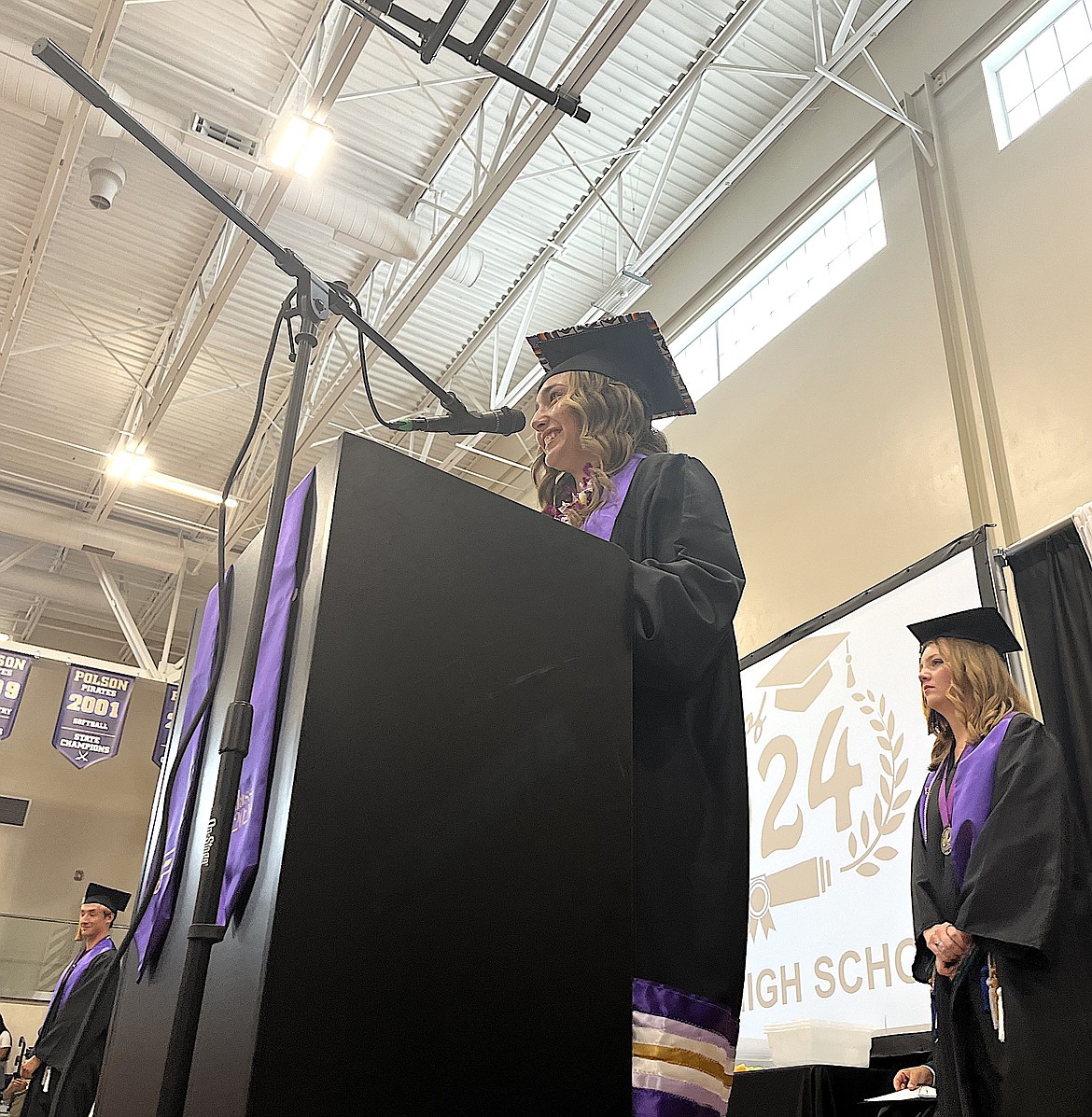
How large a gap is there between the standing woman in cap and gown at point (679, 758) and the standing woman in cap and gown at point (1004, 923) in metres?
1.88

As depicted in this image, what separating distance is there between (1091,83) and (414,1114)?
17.5 ft

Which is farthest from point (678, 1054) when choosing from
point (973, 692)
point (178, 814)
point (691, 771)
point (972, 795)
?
point (973, 692)

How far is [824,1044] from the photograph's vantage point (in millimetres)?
4094

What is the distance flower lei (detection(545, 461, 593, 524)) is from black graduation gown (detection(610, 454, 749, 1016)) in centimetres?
20

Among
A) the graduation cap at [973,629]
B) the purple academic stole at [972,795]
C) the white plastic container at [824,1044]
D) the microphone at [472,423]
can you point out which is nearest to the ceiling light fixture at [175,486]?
the white plastic container at [824,1044]

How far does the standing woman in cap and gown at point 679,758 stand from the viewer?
994 millimetres

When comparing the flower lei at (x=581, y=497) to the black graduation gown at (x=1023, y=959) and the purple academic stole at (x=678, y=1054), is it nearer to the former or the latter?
the purple academic stole at (x=678, y=1054)

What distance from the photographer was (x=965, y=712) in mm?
3270

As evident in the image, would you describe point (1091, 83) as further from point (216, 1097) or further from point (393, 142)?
point (216, 1097)

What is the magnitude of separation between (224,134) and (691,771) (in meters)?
7.03

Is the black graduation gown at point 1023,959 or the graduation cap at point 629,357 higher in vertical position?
the graduation cap at point 629,357

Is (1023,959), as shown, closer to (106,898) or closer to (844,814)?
(844,814)

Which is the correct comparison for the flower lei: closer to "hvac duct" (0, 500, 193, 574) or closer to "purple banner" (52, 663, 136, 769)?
"purple banner" (52, 663, 136, 769)

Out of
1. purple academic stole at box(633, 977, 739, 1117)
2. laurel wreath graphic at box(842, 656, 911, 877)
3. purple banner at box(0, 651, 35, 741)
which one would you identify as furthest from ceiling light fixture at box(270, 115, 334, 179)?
purple banner at box(0, 651, 35, 741)
